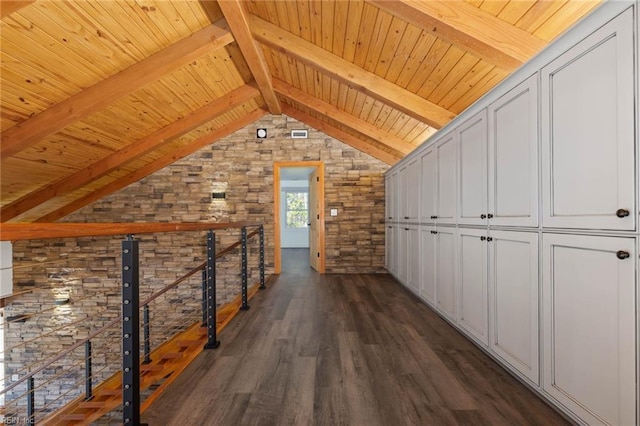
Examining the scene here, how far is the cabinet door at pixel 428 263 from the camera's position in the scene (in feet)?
10.5

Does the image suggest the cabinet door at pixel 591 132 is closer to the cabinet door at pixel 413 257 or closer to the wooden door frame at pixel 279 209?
the cabinet door at pixel 413 257

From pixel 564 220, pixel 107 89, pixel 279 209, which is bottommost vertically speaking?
pixel 564 220

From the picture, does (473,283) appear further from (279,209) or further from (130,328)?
(279,209)

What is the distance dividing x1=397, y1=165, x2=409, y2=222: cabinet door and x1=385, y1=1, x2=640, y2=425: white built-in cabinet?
167 cm

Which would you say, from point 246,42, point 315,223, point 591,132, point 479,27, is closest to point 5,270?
point 315,223

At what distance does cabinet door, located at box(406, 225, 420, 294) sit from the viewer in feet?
12.2

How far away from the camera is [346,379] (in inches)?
74.8

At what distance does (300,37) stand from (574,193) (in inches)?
109

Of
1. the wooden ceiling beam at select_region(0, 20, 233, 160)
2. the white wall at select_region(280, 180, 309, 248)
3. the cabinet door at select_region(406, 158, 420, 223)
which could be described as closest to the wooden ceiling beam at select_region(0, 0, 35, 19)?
the wooden ceiling beam at select_region(0, 20, 233, 160)

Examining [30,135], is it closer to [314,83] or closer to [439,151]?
[314,83]

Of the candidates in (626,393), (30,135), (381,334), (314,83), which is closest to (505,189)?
(626,393)

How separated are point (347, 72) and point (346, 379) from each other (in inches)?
109

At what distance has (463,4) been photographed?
209 centimetres

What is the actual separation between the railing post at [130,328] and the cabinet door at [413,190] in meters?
2.98
